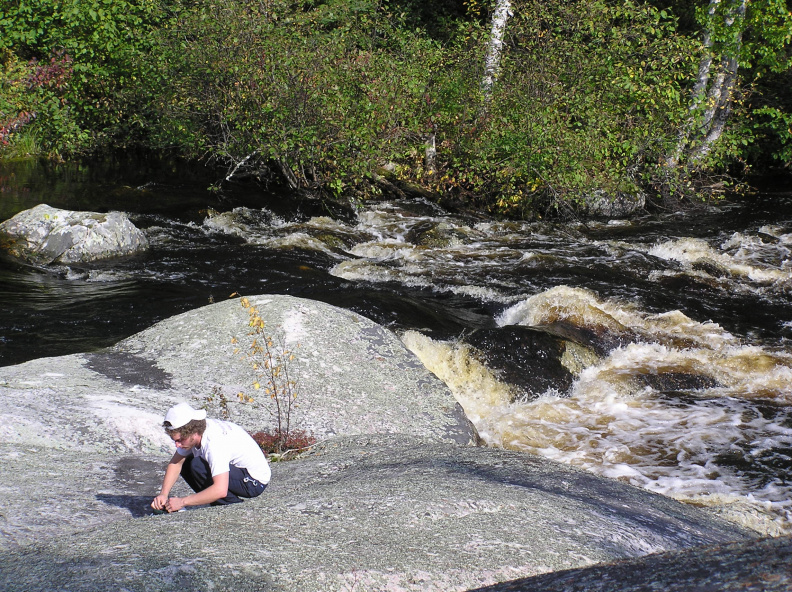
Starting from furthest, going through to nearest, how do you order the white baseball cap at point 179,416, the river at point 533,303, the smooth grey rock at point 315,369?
the river at point 533,303
the smooth grey rock at point 315,369
the white baseball cap at point 179,416

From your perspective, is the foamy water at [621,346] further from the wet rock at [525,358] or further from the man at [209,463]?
the man at [209,463]

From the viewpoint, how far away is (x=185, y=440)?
4.27 m

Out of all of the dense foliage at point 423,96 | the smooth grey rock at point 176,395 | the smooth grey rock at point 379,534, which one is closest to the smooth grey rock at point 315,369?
the smooth grey rock at point 176,395

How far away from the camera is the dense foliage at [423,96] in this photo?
51.0 feet

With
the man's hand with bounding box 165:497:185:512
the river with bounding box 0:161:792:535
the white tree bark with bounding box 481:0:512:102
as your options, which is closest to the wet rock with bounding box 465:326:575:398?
the river with bounding box 0:161:792:535

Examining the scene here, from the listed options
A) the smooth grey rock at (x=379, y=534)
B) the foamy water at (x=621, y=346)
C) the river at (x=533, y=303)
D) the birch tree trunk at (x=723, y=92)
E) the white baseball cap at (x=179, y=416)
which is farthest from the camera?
the birch tree trunk at (x=723, y=92)

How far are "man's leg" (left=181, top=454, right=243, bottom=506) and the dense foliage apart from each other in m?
11.4

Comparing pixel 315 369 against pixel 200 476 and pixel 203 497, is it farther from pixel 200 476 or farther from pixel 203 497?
pixel 203 497

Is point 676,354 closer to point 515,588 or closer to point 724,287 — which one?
point 724,287

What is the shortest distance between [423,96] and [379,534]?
567 inches

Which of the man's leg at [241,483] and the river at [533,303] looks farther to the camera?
the river at [533,303]

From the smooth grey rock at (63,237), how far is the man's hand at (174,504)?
8445 mm

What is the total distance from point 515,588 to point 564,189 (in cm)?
1405

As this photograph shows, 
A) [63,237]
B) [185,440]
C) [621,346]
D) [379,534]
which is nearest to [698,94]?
[621,346]
